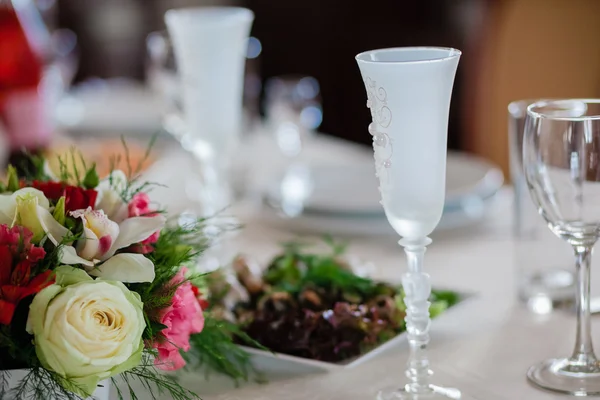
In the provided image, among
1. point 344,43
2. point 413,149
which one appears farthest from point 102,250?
point 344,43

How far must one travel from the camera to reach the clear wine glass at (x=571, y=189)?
0.76 meters

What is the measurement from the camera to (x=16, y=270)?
2.14ft

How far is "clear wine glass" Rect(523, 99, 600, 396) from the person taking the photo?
0.76 metres

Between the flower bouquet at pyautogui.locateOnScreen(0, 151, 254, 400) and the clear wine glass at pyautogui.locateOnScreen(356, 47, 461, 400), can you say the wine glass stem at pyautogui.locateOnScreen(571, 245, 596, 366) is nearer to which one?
the clear wine glass at pyautogui.locateOnScreen(356, 47, 461, 400)

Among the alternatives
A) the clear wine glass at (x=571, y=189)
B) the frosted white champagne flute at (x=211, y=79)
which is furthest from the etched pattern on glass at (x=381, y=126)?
the frosted white champagne flute at (x=211, y=79)

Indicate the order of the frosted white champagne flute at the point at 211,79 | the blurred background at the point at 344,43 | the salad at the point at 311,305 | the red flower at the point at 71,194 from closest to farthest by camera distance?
the red flower at the point at 71,194, the salad at the point at 311,305, the frosted white champagne flute at the point at 211,79, the blurred background at the point at 344,43

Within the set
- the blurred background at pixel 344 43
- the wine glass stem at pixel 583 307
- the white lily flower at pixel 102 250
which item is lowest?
the blurred background at pixel 344 43

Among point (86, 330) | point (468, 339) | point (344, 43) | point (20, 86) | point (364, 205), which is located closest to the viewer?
point (86, 330)

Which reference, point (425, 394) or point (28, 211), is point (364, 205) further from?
point (28, 211)

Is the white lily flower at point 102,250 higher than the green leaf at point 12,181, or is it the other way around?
the green leaf at point 12,181

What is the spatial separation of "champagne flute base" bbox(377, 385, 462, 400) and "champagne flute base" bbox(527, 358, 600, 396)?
0.27 ft

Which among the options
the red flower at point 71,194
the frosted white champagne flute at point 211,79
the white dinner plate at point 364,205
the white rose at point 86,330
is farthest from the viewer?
the white dinner plate at point 364,205

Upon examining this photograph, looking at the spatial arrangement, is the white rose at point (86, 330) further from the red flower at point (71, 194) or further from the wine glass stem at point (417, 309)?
the wine glass stem at point (417, 309)

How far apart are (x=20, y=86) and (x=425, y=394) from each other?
126 centimetres
